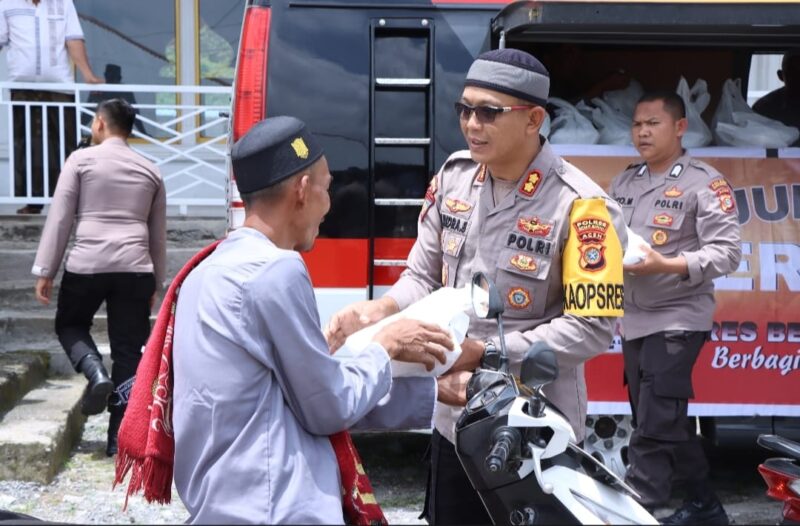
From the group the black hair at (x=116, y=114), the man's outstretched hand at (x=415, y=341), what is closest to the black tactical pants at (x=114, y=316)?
the black hair at (x=116, y=114)

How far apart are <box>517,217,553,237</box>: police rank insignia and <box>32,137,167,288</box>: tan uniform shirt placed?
3596 mm

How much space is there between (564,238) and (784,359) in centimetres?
271

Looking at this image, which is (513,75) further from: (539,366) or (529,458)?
(529,458)

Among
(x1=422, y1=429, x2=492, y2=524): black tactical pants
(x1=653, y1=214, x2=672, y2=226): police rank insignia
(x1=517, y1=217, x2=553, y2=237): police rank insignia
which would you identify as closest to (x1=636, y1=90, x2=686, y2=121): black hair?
(x1=653, y1=214, x2=672, y2=226): police rank insignia

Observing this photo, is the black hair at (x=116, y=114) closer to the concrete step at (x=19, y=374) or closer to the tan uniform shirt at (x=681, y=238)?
the concrete step at (x=19, y=374)

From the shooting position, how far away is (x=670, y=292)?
15.9 feet

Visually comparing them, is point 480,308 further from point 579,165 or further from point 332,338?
point 579,165

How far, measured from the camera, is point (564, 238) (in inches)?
117

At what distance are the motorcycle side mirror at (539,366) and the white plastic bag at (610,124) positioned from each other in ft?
10.1

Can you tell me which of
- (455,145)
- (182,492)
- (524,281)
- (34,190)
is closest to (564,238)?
(524,281)

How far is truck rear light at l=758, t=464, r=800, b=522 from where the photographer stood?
122 inches

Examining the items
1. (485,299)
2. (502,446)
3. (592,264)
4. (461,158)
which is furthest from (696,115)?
(502,446)

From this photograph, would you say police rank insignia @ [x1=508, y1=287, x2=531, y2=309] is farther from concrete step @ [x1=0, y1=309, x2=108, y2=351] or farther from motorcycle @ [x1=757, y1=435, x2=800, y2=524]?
concrete step @ [x1=0, y1=309, x2=108, y2=351]

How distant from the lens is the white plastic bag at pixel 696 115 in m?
5.41
